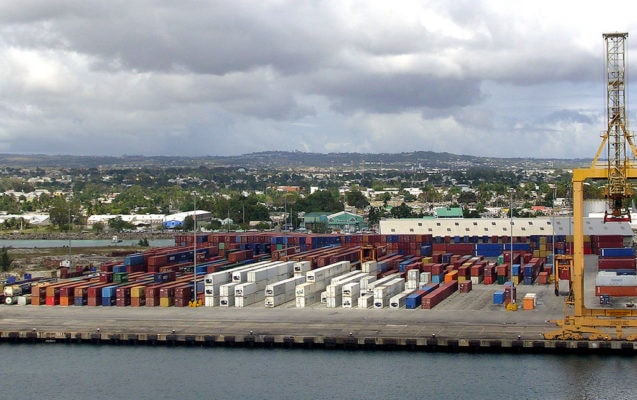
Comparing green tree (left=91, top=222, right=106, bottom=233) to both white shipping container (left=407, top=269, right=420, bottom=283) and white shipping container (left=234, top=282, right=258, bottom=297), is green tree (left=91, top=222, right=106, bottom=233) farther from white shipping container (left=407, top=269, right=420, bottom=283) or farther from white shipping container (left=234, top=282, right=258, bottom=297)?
white shipping container (left=407, top=269, right=420, bottom=283)

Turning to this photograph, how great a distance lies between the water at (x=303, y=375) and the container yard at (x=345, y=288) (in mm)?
1285

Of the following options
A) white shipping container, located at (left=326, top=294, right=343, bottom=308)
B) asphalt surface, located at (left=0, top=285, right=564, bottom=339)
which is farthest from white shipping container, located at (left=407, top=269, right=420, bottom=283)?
white shipping container, located at (left=326, top=294, right=343, bottom=308)

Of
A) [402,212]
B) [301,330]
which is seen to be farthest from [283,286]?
[402,212]

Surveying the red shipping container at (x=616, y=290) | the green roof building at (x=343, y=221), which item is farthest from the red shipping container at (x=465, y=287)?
the green roof building at (x=343, y=221)

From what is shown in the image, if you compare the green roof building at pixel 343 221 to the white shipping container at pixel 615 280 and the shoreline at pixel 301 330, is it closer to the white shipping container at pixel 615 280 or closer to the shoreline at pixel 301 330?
the white shipping container at pixel 615 280

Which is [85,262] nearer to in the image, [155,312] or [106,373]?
[155,312]

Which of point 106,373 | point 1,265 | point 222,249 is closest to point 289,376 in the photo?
point 106,373

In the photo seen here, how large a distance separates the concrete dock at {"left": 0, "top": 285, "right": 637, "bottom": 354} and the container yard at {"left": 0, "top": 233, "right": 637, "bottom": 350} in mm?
108

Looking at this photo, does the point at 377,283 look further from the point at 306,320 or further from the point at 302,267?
the point at 306,320

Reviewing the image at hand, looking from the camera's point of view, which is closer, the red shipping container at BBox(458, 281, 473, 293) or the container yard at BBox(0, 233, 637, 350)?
the container yard at BBox(0, 233, 637, 350)

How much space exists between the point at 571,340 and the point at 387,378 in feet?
26.1

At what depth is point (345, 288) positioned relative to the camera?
153 ft

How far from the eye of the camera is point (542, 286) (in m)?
53.8

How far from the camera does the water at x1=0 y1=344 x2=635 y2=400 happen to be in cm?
3322
